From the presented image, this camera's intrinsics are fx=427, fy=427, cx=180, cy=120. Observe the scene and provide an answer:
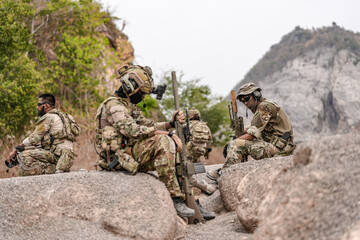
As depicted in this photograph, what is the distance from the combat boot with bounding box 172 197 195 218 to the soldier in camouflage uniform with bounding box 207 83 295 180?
1.98 meters

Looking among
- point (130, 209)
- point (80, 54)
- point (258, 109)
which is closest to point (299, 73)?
point (80, 54)

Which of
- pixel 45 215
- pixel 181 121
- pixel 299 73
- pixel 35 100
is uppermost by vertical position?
pixel 299 73

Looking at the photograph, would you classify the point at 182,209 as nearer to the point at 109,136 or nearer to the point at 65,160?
the point at 109,136

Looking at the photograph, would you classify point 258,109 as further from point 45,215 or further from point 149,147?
point 45,215

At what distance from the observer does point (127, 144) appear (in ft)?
17.0

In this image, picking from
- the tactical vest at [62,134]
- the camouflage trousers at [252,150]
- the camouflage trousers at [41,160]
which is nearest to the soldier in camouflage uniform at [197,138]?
the camouflage trousers at [252,150]

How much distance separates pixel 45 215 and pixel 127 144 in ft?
4.41

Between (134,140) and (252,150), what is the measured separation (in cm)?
232

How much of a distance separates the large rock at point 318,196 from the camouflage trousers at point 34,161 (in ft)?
18.2

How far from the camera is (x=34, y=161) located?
24.5 feet

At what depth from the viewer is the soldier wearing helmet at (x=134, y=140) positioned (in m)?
5.00

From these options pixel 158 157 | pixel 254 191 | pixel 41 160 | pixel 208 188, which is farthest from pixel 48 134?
pixel 254 191

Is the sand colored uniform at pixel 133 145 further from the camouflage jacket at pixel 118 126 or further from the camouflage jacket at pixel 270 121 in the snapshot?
the camouflage jacket at pixel 270 121

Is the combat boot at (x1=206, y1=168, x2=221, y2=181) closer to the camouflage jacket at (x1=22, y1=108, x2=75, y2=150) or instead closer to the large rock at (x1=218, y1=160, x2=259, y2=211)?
the large rock at (x1=218, y1=160, x2=259, y2=211)
